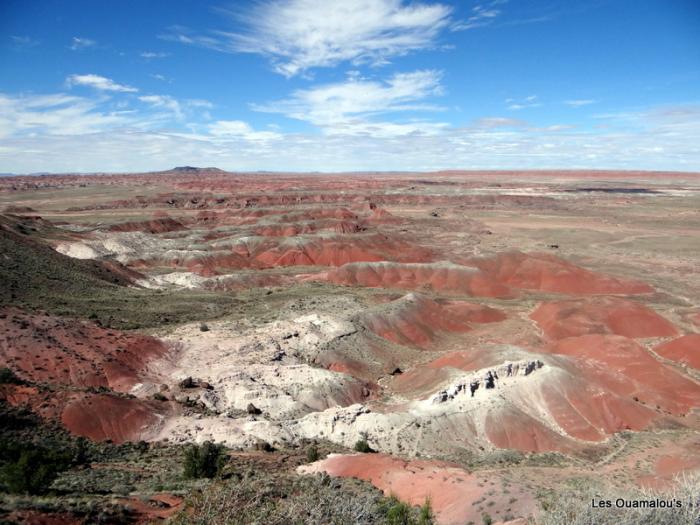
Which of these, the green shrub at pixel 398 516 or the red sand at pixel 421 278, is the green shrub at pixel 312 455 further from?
the red sand at pixel 421 278

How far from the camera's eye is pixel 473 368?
33500 millimetres

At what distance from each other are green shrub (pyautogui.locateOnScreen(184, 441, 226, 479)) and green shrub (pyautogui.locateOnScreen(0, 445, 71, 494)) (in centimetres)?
465

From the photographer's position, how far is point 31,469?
641 inches

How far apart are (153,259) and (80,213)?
7707 centimetres

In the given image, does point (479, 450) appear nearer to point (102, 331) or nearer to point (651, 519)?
point (651, 519)

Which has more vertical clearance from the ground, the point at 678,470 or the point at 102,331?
the point at 102,331

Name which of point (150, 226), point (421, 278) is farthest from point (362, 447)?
point (150, 226)

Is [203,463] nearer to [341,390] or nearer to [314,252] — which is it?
[341,390]

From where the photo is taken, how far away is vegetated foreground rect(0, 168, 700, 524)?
16094 millimetres

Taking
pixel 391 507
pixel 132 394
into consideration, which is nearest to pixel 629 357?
pixel 391 507

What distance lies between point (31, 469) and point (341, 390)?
→ 18877 millimetres

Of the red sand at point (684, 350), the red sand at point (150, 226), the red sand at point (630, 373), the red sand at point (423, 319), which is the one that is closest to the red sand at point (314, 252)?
the red sand at point (150, 226)

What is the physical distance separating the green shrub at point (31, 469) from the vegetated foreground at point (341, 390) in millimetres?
98

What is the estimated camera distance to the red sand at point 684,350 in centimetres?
4022
